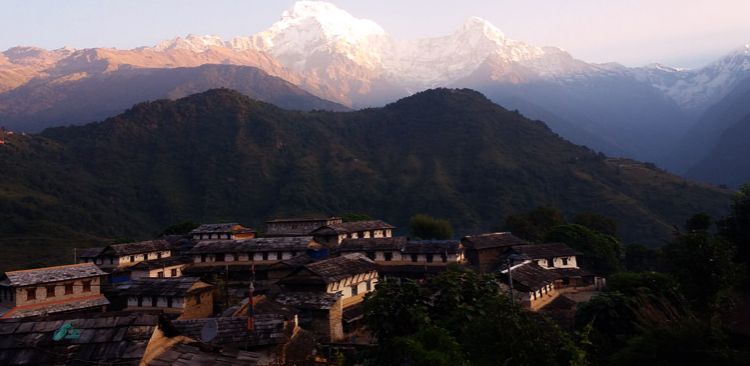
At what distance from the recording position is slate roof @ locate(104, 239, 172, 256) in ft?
192

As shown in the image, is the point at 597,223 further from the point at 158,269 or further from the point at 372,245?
the point at 158,269

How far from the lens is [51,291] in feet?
133

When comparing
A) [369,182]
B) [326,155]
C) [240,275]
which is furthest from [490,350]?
[326,155]

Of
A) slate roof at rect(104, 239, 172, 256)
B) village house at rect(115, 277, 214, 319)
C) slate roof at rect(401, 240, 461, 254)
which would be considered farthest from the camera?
slate roof at rect(104, 239, 172, 256)

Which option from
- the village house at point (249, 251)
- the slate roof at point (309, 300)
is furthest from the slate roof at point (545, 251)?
the slate roof at point (309, 300)

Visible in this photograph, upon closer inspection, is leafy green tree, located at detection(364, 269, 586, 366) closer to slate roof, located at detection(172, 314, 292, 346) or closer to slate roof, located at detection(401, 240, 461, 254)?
slate roof, located at detection(172, 314, 292, 346)

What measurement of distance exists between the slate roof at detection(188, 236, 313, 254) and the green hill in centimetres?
3443

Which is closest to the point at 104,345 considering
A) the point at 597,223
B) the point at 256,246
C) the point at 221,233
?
the point at 256,246

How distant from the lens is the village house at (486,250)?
186 feet

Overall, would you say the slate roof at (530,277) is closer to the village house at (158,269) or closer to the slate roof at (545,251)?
the slate roof at (545,251)

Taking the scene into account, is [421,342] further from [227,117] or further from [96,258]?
[227,117]

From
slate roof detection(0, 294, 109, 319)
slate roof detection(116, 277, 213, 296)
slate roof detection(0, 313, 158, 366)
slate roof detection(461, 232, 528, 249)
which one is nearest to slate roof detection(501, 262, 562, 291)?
slate roof detection(461, 232, 528, 249)

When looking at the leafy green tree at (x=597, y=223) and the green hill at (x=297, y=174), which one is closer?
the leafy green tree at (x=597, y=223)

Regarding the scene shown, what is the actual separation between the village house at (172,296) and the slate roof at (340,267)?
28.5 ft
